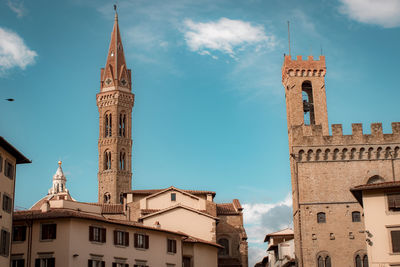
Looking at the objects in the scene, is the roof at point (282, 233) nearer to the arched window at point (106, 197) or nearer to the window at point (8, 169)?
the arched window at point (106, 197)

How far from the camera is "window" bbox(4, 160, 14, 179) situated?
41.2 meters

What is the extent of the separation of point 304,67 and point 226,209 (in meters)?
18.4

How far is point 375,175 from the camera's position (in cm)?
5231

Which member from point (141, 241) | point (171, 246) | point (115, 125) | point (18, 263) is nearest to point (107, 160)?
point (115, 125)

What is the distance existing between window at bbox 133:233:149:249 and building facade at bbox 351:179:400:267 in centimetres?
1726

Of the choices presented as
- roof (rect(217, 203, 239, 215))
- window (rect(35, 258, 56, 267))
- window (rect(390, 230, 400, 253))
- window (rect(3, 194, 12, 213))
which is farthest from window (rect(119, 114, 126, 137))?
window (rect(390, 230, 400, 253))

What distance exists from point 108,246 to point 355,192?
Result: 1763 cm

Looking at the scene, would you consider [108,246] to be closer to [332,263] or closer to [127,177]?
[332,263]

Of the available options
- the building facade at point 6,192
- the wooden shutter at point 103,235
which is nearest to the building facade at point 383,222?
the wooden shutter at point 103,235

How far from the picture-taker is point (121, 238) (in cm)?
4728

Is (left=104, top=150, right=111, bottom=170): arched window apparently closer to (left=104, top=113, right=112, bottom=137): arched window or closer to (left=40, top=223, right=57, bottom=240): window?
(left=104, top=113, right=112, bottom=137): arched window

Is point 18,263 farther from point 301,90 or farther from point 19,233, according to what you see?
point 301,90

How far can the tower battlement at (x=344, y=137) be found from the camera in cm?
5303

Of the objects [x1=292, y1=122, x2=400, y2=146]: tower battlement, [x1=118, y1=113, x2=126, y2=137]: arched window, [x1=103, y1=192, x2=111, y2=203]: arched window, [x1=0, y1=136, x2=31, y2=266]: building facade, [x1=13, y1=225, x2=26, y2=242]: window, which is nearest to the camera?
[x1=0, y1=136, x2=31, y2=266]: building facade
